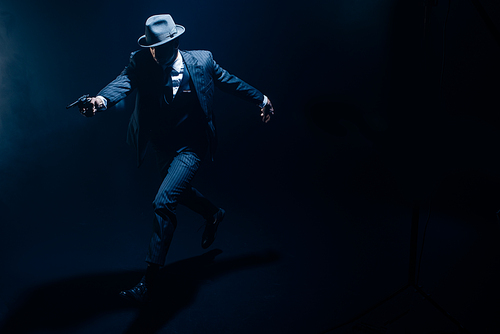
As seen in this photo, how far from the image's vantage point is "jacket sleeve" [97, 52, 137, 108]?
2635 mm

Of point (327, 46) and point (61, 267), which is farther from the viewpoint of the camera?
point (327, 46)

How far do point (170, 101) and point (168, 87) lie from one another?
4.0 inches

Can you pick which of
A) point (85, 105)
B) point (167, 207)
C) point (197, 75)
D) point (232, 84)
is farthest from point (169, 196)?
point (232, 84)

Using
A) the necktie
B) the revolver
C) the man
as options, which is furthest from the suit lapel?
the revolver

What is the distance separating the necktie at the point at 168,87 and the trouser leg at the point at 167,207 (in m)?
0.44

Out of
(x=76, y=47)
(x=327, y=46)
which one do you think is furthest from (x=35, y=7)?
(x=327, y=46)

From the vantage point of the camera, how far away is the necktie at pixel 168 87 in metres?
2.82

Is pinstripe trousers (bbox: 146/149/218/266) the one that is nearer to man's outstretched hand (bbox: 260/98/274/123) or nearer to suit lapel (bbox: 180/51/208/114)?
suit lapel (bbox: 180/51/208/114)

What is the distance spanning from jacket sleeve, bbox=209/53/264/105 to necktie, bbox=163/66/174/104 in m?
0.36

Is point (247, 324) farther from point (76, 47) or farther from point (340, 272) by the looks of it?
point (76, 47)

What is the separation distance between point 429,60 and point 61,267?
3.72m

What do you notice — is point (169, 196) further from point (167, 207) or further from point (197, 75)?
point (197, 75)

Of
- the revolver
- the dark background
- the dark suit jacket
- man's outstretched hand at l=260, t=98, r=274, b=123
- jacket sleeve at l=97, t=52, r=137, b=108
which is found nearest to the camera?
the revolver

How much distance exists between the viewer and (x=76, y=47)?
3.89 meters
